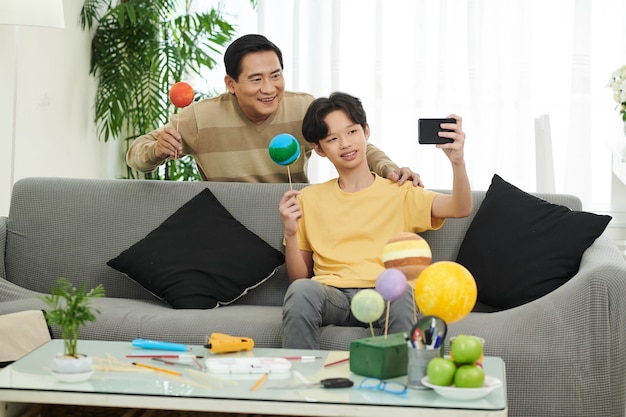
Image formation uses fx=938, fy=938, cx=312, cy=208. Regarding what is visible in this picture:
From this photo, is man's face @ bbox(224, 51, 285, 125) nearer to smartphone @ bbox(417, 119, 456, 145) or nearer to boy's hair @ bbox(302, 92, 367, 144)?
boy's hair @ bbox(302, 92, 367, 144)

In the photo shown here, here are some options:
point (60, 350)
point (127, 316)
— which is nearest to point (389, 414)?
point (60, 350)

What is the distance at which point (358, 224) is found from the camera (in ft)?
9.52

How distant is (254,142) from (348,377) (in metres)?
1.50

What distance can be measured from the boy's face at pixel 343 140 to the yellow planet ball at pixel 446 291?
969 mm

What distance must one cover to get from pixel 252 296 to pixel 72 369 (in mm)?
1245

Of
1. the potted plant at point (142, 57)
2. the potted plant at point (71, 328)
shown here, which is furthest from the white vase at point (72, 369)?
the potted plant at point (142, 57)

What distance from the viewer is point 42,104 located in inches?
180

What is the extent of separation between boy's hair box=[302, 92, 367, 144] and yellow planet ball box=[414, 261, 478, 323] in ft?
3.41

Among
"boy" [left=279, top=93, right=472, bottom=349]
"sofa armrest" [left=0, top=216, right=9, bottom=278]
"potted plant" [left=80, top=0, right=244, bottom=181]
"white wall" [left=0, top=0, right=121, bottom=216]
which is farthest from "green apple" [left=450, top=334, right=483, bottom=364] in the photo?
"potted plant" [left=80, top=0, right=244, bottom=181]

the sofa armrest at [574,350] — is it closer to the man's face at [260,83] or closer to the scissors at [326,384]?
the scissors at [326,384]

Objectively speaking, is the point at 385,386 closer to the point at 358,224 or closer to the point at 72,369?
the point at 72,369

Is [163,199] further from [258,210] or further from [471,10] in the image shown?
[471,10]

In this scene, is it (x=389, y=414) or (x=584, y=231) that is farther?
(x=584, y=231)

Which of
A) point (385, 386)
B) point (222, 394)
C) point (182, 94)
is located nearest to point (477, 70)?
point (182, 94)
